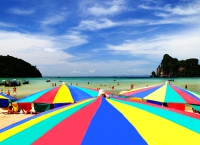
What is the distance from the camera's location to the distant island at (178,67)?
162 m

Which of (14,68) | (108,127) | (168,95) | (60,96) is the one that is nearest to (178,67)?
(14,68)

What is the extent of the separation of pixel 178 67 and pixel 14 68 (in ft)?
465

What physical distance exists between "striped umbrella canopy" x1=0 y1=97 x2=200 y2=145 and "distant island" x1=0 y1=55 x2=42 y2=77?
136499 millimetres

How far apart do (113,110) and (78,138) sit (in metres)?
0.68

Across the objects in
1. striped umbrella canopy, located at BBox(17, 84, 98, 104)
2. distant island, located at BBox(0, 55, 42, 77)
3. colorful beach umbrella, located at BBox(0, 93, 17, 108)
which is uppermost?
distant island, located at BBox(0, 55, 42, 77)

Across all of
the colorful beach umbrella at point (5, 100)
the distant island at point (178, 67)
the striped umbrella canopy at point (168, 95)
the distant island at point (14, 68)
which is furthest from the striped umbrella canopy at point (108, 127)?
the distant island at point (178, 67)

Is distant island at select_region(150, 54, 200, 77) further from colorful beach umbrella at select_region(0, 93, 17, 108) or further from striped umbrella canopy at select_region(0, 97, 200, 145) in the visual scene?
striped umbrella canopy at select_region(0, 97, 200, 145)

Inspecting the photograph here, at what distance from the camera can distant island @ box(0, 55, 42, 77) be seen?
12394 cm

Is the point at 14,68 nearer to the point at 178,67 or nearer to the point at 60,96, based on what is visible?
the point at 60,96

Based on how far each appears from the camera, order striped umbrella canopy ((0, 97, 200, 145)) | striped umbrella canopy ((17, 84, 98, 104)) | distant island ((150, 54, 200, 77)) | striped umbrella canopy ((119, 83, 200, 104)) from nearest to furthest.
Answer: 1. striped umbrella canopy ((0, 97, 200, 145))
2. striped umbrella canopy ((119, 83, 200, 104))
3. striped umbrella canopy ((17, 84, 98, 104))
4. distant island ((150, 54, 200, 77))

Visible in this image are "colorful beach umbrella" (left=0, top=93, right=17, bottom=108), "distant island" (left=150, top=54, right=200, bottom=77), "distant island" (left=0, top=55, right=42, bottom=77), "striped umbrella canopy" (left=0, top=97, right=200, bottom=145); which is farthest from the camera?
"distant island" (left=150, top=54, right=200, bottom=77)

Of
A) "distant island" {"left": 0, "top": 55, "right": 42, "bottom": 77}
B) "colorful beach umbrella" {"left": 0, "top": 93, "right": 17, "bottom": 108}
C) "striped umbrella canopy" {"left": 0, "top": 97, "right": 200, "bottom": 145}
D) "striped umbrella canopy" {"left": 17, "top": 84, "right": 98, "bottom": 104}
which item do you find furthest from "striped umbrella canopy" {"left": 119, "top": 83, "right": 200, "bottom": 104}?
"distant island" {"left": 0, "top": 55, "right": 42, "bottom": 77}

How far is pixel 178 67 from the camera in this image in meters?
171

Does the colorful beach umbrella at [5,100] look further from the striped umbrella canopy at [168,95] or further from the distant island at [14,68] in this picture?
the distant island at [14,68]
